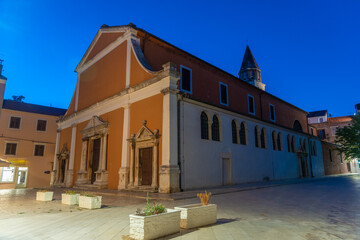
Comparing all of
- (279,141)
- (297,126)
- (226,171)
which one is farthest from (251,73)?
(226,171)

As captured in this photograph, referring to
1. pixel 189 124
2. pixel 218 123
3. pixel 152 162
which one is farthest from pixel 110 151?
pixel 218 123

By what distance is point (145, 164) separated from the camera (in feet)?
43.0

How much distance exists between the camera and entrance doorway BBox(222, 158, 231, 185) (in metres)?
15.5

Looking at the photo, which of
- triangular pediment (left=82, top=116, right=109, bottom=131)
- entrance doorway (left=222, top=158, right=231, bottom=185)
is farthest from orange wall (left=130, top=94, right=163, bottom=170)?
entrance doorway (left=222, top=158, right=231, bottom=185)

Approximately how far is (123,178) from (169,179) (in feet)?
12.3

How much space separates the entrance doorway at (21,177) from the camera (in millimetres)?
23122

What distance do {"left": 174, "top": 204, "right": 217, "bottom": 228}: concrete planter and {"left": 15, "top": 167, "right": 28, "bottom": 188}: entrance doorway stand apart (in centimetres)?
2414

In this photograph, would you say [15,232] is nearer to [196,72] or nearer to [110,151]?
[110,151]

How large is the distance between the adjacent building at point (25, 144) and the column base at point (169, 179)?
59.1ft

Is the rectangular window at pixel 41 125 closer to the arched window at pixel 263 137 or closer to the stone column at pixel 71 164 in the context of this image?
the stone column at pixel 71 164

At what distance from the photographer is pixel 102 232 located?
14.9ft

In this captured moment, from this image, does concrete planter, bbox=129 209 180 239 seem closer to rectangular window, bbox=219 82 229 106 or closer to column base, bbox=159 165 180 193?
column base, bbox=159 165 180 193

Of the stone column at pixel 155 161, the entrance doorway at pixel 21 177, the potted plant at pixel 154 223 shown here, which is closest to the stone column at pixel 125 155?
the stone column at pixel 155 161

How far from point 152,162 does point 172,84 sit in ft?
13.7
